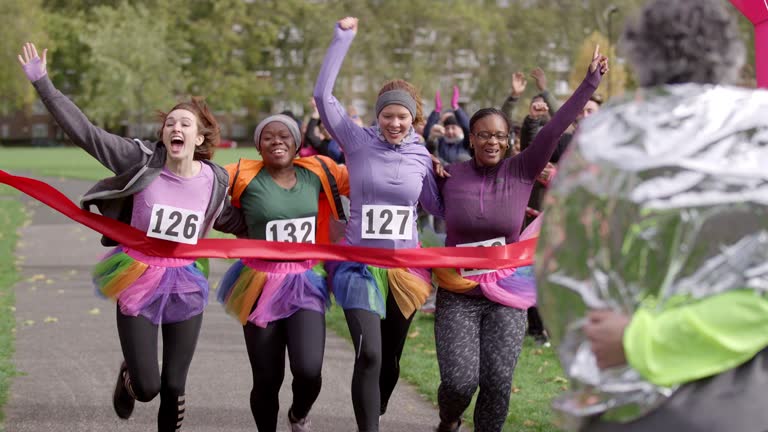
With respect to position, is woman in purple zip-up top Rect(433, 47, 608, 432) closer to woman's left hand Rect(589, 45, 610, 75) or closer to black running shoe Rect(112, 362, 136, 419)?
woman's left hand Rect(589, 45, 610, 75)

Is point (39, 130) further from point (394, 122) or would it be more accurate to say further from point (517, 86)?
point (394, 122)

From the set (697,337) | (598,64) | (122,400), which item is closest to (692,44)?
(697,337)

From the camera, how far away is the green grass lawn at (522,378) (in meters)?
7.09

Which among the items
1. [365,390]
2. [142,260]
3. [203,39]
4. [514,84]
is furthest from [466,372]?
[203,39]

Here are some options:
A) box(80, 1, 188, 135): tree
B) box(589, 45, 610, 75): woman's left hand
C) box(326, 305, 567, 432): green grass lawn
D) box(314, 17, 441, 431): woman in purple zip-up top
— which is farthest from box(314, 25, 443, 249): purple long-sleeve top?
box(80, 1, 188, 135): tree

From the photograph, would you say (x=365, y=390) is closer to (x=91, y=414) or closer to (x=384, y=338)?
(x=384, y=338)

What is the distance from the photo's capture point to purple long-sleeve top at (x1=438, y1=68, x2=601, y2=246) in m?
6.08

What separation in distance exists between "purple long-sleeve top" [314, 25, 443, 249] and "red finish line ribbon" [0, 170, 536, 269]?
77 mm

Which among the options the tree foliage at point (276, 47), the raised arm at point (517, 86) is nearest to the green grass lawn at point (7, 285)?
the raised arm at point (517, 86)

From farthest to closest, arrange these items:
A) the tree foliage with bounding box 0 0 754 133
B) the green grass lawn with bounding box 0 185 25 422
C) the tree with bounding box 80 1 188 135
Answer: the tree foliage with bounding box 0 0 754 133
the tree with bounding box 80 1 188 135
the green grass lawn with bounding box 0 185 25 422

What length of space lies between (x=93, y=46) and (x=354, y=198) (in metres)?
70.5

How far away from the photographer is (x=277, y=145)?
247 inches

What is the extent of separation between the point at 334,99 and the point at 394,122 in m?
0.35

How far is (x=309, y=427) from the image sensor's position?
21.6 feet
